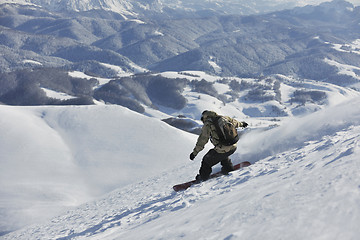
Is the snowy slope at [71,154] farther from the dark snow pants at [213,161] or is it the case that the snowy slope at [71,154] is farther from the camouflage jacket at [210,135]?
the camouflage jacket at [210,135]

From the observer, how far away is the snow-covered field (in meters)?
5.10

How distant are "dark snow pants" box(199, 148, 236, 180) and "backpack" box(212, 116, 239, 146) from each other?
22.1 inches

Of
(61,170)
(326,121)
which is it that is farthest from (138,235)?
(61,170)

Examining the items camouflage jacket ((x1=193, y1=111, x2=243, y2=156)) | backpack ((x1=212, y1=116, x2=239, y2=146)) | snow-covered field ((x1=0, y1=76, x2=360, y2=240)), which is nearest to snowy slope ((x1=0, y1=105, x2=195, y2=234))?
snow-covered field ((x1=0, y1=76, x2=360, y2=240))

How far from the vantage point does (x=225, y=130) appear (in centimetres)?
1009

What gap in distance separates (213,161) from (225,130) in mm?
1415

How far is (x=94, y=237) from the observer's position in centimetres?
941

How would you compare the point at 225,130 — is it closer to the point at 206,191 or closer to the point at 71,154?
the point at 206,191

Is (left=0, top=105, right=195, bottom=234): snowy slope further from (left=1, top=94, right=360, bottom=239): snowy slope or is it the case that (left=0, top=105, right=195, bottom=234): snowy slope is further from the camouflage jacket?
the camouflage jacket

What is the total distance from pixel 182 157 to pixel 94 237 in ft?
106

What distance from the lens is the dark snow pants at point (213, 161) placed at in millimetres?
10719

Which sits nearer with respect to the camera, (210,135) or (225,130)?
(225,130)

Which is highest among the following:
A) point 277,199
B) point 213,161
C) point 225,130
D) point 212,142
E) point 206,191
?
point 225,130

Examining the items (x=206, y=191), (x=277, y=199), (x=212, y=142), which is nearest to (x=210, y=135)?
(x=212, y=142)
